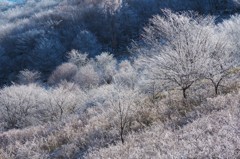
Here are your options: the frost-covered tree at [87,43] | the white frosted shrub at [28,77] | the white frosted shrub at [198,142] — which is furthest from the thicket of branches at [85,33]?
the white frosted shrub at [198,142]

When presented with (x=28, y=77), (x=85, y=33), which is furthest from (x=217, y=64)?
(x=85, y=33)

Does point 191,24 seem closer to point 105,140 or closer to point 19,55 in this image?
point 105,140

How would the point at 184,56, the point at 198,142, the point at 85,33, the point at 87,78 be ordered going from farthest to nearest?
the point at 85,33 < the point at 87,78 < the point at 184,56 < the point at 198,142

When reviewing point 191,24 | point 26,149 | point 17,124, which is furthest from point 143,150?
point 17,124

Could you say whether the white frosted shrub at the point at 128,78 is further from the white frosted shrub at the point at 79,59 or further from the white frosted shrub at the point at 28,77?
the white frosted shrub at the point at 28,77

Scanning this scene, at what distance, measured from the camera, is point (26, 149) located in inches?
486

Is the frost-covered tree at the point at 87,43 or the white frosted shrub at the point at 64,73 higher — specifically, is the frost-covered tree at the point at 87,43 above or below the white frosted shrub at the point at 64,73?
above

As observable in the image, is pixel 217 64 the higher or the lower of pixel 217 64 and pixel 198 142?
the lower

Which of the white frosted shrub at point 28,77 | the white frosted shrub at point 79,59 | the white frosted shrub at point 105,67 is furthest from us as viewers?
the white frosted shrub at point 79,59

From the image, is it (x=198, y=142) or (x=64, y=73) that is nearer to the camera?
(x=198, y=142)

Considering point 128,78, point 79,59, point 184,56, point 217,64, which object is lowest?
point 79,59

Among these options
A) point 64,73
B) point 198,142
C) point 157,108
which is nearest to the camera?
point 198,142

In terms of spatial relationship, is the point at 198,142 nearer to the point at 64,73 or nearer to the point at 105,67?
the point at 105,67

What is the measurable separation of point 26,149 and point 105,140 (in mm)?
3022
